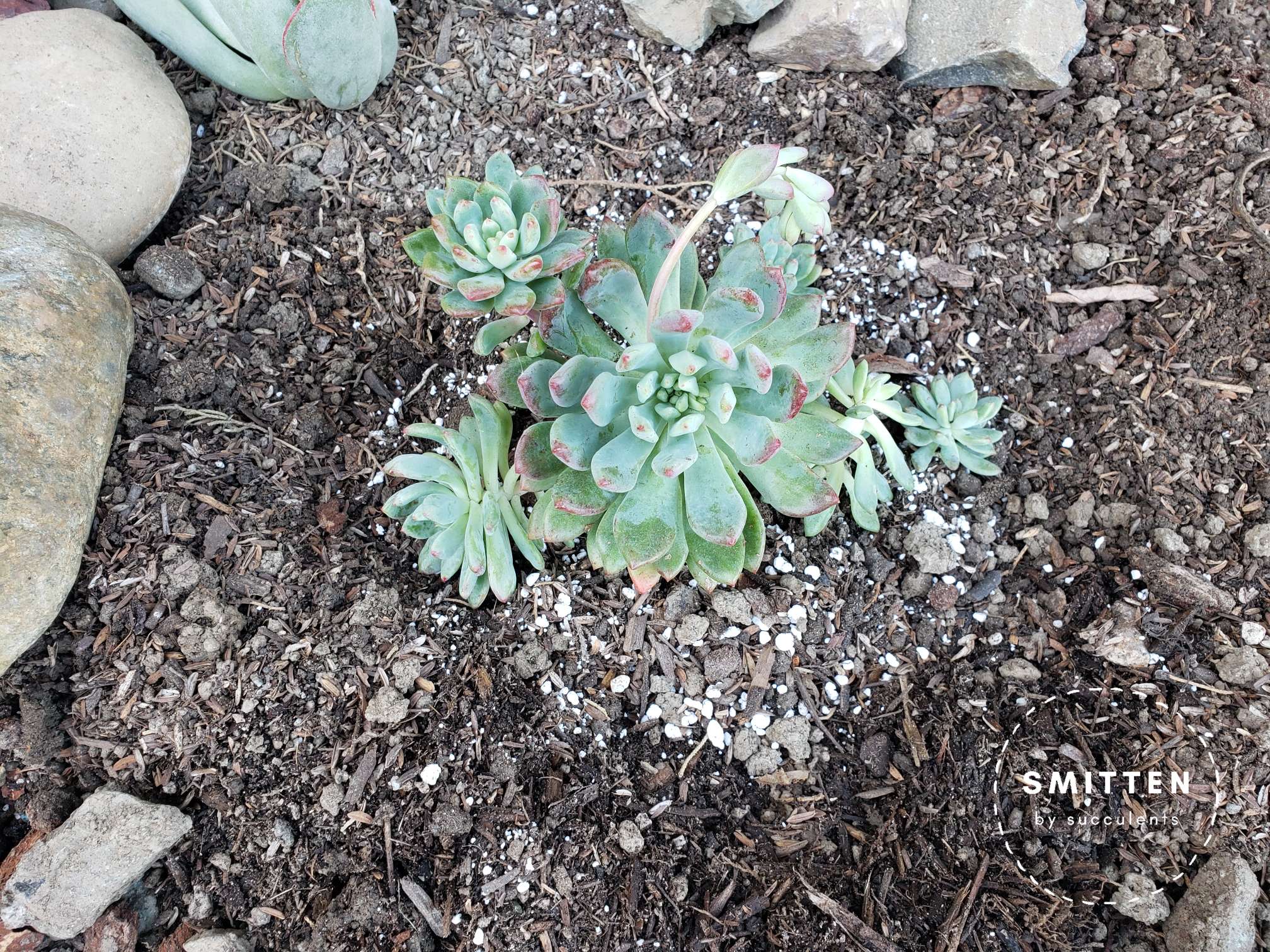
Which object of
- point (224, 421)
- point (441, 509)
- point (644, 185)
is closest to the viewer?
point (441, 509)

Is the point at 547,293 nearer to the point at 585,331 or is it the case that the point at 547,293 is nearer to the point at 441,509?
the point at 585,331

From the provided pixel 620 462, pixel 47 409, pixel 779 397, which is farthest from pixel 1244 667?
pixel 47 409

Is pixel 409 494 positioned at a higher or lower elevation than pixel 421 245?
lower

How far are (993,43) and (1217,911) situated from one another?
7.35 ft

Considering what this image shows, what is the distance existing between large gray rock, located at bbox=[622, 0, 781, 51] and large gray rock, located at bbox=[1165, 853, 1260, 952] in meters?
2.40

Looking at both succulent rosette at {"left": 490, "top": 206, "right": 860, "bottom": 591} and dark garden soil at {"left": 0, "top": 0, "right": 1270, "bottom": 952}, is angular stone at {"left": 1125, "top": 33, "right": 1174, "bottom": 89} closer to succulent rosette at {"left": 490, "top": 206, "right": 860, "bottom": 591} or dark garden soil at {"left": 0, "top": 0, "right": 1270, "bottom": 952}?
dark garden soil at {"left": 0, "top": 0, "right": 1270, "bottom": 952}

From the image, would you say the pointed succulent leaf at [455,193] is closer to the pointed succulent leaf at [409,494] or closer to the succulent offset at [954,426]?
the pointed succulent leaf at [409,494]

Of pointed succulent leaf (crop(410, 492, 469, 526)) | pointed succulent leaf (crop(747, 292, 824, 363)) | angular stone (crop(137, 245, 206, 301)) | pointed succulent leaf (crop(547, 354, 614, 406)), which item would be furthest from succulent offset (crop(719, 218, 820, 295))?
angular stone (crop(137, 245, 206, 301))

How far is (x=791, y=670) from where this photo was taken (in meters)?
2.03

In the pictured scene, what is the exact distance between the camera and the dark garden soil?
72.4 inches

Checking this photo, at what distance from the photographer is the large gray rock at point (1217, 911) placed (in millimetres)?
1679

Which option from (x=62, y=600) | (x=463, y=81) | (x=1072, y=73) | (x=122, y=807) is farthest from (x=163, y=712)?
(x=1072, y=73)

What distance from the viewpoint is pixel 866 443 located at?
2064 millimetres

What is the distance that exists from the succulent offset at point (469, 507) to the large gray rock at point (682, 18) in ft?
4.39
